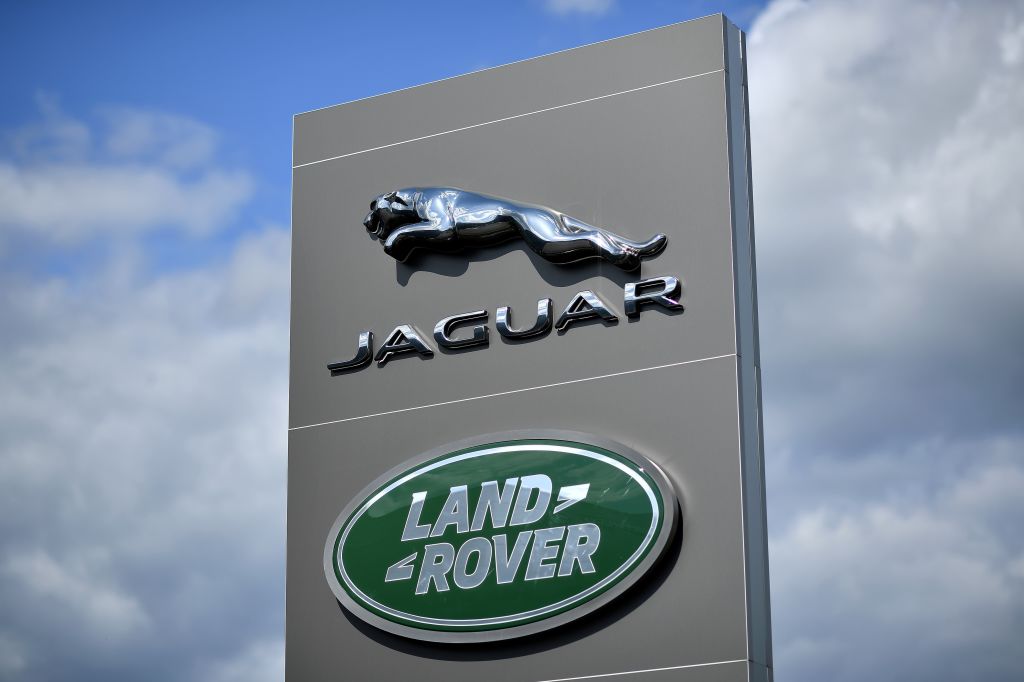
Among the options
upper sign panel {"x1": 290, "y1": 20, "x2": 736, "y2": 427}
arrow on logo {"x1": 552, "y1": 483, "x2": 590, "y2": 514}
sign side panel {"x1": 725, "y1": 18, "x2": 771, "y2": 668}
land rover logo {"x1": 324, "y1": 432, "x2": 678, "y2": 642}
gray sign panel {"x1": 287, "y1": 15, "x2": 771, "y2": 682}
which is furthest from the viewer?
upper sign panel {"x1": 290, "y1": 20, "x2": 736, "y2": 427}

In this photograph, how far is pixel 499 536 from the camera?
11.1m

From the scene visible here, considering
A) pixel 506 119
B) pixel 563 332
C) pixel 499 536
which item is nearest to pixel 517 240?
pixel 563 332

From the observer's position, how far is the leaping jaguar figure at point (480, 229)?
11.4m

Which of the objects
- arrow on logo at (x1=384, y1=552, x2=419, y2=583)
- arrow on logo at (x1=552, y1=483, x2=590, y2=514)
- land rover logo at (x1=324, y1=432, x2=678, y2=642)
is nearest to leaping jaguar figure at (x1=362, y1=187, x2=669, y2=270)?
land rover logo at (x1=324, y1=432, x2=678, y2=642)

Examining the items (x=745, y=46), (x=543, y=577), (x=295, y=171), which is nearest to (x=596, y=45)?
(x=745, y=46)

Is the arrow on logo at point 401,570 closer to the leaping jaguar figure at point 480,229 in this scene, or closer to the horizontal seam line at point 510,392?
the horizontal seam line at point 510,392

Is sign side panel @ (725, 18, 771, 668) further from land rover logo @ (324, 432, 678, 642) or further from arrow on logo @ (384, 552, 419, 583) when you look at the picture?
arrow on logo @ (384, 552, 419, 583)

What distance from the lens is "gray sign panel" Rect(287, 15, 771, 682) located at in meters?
10.4

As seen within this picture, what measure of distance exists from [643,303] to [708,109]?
1.50 meters

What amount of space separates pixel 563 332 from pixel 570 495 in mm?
1228

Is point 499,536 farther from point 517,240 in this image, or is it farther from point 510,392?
point 517,240

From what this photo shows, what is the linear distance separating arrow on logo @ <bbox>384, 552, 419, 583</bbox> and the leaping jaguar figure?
238 centimetres

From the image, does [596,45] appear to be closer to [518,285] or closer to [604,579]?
[518,285]

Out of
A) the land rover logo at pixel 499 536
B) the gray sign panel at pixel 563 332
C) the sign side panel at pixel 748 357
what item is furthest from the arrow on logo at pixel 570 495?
the sign side panel at pixel 748 357
